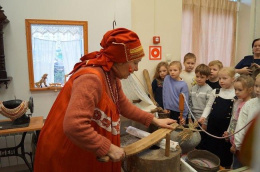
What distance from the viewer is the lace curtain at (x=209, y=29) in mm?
3768

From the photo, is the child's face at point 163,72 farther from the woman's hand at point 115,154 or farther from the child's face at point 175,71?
the woman's hand at point 115,154

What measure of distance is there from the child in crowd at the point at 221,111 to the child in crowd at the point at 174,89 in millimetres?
340

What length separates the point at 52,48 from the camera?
2611 mm

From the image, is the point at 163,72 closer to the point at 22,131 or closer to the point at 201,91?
the point at 201,91

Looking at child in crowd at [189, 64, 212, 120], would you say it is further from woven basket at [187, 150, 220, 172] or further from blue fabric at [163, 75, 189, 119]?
woven basket at [187, 150, 220, 172]

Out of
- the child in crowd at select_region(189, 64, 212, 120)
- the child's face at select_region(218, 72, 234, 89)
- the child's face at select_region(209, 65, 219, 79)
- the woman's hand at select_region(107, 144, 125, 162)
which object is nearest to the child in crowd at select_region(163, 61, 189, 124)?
the child in crowd at select_region(189, 64, 212, 120)

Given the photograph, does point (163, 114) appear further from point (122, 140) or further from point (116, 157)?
point (116, 157)

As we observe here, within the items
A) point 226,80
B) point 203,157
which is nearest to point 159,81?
point 226,80

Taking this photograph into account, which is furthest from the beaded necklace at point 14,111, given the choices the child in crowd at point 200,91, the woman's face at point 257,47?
the woman's face at point 257,47

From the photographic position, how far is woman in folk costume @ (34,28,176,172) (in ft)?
2.90

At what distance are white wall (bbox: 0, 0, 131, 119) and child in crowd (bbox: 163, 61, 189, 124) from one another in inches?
34.2

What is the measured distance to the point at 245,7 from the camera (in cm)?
401

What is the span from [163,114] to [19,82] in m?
1.77

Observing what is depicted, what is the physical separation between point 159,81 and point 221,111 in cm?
100
